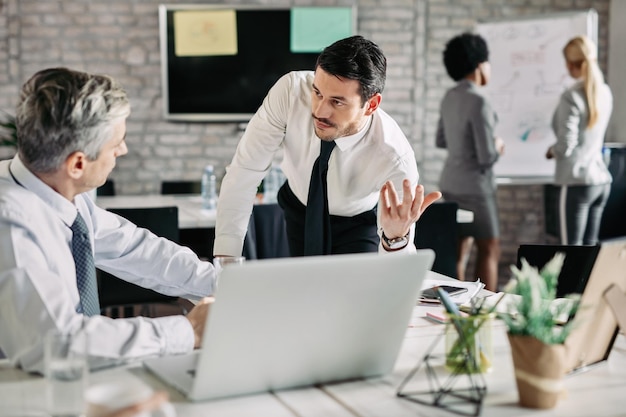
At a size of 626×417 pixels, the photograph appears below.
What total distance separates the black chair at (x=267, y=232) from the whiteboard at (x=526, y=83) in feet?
8.12

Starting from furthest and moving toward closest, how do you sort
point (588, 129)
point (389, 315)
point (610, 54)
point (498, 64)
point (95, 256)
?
point (610, 54) < point (498, 64) < point (588, 129) < point (95, 256) < point (389, 315)

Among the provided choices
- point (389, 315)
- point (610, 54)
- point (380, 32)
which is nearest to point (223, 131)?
point (380, 32)

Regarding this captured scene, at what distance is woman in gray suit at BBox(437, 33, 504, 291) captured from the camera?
14.1 feet

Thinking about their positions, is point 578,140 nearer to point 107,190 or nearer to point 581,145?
point 581,145

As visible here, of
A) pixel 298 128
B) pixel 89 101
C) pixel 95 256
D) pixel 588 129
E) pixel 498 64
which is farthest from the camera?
pixel 498 64

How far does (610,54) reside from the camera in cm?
594

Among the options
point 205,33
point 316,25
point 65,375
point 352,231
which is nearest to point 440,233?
point 352,231

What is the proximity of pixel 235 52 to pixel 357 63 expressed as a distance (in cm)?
359

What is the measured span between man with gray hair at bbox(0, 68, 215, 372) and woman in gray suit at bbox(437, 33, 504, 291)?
117 inches

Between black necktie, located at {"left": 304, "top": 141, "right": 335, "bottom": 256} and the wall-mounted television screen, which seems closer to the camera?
black necktie, located at {"left": 304, "top": 141, "right": 335, "bottom": 256}

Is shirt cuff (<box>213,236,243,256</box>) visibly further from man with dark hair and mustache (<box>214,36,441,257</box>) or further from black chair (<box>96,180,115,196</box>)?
black chair (<box>96,180,115,196</box>)

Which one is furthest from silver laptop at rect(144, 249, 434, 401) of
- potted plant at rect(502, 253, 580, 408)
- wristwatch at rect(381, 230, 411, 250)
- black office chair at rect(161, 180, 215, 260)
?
black office chair at rect(161, 180, 215, 260)

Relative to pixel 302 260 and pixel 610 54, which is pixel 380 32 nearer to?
pixel 610 54

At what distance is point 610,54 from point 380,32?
1.76 meters
